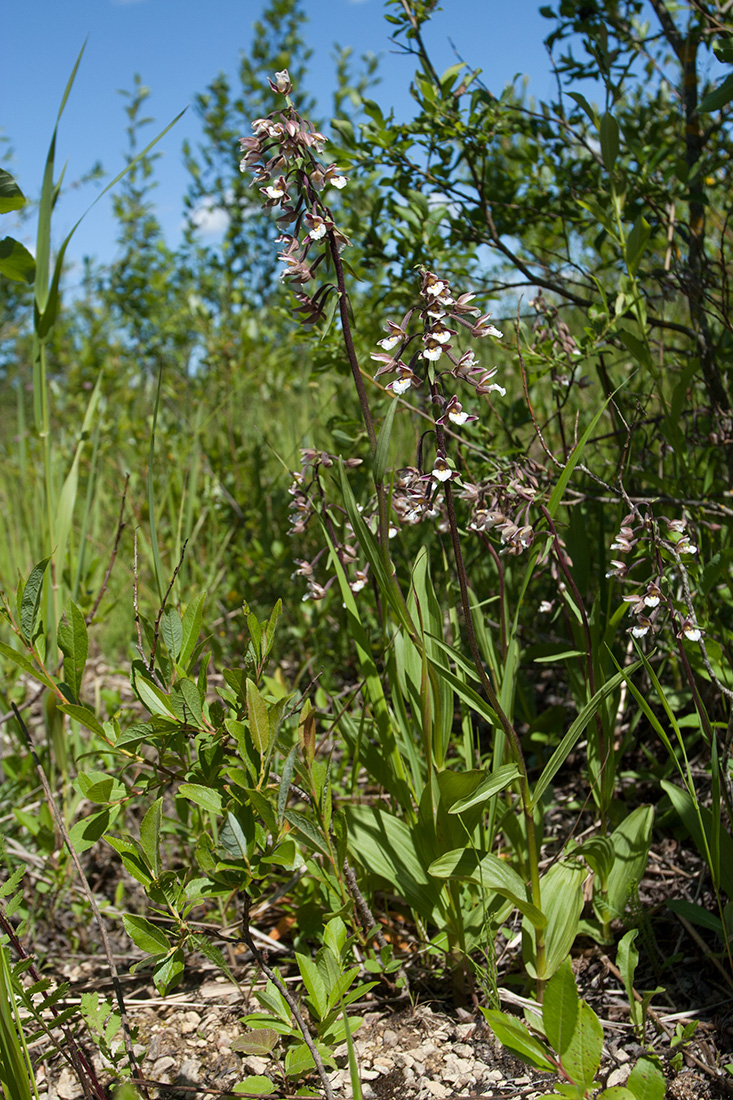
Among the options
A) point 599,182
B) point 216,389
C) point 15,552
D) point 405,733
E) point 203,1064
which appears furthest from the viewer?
point 216,389

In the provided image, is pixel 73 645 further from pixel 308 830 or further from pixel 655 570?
pixel 655 570

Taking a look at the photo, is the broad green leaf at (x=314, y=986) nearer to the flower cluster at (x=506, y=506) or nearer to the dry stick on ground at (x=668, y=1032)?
the dry stick on ground at (x=668, y=1032)

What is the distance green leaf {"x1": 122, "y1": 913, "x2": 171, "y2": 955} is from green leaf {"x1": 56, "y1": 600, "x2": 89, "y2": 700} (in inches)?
15.2

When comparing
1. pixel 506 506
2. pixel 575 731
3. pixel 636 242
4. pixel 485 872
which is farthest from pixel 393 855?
pixel 636 242

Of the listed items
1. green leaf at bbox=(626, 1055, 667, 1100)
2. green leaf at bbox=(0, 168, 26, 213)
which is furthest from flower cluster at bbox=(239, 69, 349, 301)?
green leaf at bbox=(626, 1055, 667, 1100)

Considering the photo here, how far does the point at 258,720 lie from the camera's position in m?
1.16

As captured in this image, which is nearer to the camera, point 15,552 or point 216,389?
point 15,552

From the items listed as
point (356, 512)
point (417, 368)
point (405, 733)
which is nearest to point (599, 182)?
point (417, 368)

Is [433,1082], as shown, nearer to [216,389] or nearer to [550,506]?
[550,506]

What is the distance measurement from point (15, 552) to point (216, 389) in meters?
2.11

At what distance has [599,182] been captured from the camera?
2.06 metres

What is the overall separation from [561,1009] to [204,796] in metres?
0.60

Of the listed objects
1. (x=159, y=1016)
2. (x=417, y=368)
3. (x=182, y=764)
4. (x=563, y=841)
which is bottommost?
(x=159, y=1016)

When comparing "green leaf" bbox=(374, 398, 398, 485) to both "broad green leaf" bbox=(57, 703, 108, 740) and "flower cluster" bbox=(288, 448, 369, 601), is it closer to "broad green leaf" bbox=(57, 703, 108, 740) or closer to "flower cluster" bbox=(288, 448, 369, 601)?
"flower cluster" bbox=(288, 448, 369, 601)
